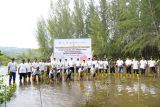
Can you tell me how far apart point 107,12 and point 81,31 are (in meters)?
6.72

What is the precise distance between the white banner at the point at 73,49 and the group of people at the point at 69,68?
53cm

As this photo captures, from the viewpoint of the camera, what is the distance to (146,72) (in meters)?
26.2

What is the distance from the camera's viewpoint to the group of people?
21.1 m

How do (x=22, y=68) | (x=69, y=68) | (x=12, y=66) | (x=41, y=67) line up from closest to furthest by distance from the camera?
(x=12, y=66) → (x=22, y=68) → (x=41, y=67) → (x=69, y=68)

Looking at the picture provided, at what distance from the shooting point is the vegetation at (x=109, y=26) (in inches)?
1356

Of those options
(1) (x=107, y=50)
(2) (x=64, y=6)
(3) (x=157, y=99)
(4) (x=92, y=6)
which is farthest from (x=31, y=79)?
(2) (x=64, y=6)

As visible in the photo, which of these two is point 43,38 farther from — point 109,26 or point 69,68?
point 69,68

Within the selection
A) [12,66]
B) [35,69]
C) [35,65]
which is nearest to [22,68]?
[35,69]

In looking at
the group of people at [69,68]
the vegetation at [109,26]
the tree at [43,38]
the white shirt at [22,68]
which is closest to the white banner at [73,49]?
the group of people at [69,68]

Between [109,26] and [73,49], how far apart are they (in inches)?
826

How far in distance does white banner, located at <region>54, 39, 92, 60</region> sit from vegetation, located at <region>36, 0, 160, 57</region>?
39.4ft

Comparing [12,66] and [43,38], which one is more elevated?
[43,38]

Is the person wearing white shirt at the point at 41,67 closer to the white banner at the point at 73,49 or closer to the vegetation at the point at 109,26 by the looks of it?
the white banner at the point at 73,49

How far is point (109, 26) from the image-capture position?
42219 millimetres
